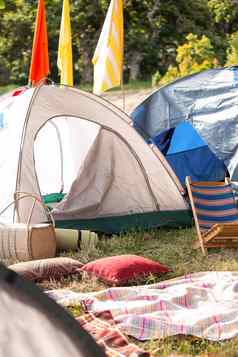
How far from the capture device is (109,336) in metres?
3.71

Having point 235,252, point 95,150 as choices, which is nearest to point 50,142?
point 95,150

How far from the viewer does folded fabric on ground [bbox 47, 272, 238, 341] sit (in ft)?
12.5

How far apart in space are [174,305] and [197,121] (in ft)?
11.8

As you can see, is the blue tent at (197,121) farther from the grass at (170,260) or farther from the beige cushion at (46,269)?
the beige cushion at (46,269)

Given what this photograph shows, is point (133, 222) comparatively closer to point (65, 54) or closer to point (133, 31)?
point (65, 54)

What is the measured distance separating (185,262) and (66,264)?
1086 mm

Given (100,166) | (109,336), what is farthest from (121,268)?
(100,166)

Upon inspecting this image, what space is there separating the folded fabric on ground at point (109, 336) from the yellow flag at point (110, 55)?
4.79 metres

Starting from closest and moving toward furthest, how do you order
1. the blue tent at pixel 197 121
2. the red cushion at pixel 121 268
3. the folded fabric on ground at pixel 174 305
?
1. the folded fabric on ground at pixel 174 305
2. the red cushion at pixel 121 268
3. the blue tent at pixel 197 121

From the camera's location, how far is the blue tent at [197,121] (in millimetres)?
7246

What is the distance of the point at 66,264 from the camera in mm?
4992

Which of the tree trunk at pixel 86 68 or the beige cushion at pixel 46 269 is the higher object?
the tree trunk at pixel 86 68

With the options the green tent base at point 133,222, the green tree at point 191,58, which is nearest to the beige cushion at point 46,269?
the green tent base at point 133,222

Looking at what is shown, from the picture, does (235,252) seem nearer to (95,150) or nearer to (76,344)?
(95,150)
